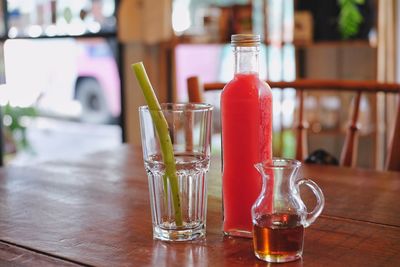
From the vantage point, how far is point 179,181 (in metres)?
0.90

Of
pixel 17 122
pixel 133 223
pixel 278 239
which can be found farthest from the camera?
pixel 17 122

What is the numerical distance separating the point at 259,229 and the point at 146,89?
0.26m

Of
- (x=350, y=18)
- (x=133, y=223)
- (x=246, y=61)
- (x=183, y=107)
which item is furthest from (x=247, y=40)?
(x=350, y=18)

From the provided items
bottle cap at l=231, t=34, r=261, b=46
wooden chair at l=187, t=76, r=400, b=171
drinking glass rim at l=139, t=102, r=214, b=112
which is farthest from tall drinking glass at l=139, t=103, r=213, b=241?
wooden chair at l=187, t=76, r=400, b=171

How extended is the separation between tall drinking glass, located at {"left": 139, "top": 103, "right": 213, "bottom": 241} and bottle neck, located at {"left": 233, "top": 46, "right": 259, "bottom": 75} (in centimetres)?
8

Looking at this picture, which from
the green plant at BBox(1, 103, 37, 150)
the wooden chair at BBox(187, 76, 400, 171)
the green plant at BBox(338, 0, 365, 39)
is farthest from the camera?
the green plant at BBox(1, 103, 37, 150)

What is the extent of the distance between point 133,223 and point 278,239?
0.97ft

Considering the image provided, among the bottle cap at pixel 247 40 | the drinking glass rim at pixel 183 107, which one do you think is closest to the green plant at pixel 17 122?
the drinking glass rim at pixel 183 107

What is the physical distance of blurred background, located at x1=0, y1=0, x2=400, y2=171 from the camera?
3.39m

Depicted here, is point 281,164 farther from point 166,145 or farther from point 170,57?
point 170,57

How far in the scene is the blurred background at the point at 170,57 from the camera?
3393 millimetres

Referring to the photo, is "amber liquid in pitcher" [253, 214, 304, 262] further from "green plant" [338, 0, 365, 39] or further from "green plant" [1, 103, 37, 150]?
"green plant" [1, 103, 37, 150]

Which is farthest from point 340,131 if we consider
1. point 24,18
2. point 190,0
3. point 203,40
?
point 24,18

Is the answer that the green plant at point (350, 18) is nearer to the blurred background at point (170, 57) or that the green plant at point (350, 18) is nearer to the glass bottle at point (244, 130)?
the blurred background at point (170, 57)
